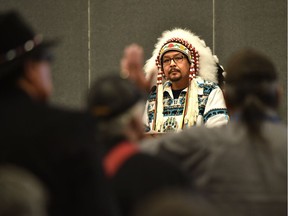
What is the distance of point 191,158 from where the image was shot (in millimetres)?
2174

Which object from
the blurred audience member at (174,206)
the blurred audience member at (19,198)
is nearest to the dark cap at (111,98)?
the blurred audience member at (19,198)

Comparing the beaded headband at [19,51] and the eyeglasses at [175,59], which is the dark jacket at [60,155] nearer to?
the beaded headband at [19,51]

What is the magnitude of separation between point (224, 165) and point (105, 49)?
4537 mm

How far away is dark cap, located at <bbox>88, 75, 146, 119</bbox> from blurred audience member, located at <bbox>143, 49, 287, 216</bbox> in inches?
11.4

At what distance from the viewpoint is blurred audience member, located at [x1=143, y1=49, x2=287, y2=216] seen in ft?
6.91

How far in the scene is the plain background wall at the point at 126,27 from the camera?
6250 millimetres

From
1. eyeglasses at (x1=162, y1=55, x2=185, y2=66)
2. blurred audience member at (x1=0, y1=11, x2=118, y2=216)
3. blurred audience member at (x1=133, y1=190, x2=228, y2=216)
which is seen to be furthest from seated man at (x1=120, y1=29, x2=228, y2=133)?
blurred audience member at (x1=133, y1=190, x2=228, y2=216)

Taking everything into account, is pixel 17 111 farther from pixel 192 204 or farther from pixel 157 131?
pixel 157 131

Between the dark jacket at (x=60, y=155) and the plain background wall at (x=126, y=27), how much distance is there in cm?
462

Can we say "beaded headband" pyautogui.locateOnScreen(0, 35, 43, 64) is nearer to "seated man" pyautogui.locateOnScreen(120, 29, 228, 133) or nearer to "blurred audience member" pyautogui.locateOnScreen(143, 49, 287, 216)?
"blurred audience member" pyautogui.locateOnScreen(143, 49, 287, 216)

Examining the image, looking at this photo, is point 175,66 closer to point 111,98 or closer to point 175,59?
point 175,59

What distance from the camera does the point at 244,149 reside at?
2121 mm

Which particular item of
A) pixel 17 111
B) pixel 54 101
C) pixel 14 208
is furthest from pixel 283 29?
pixel 14 208

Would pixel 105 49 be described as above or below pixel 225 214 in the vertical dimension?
above
